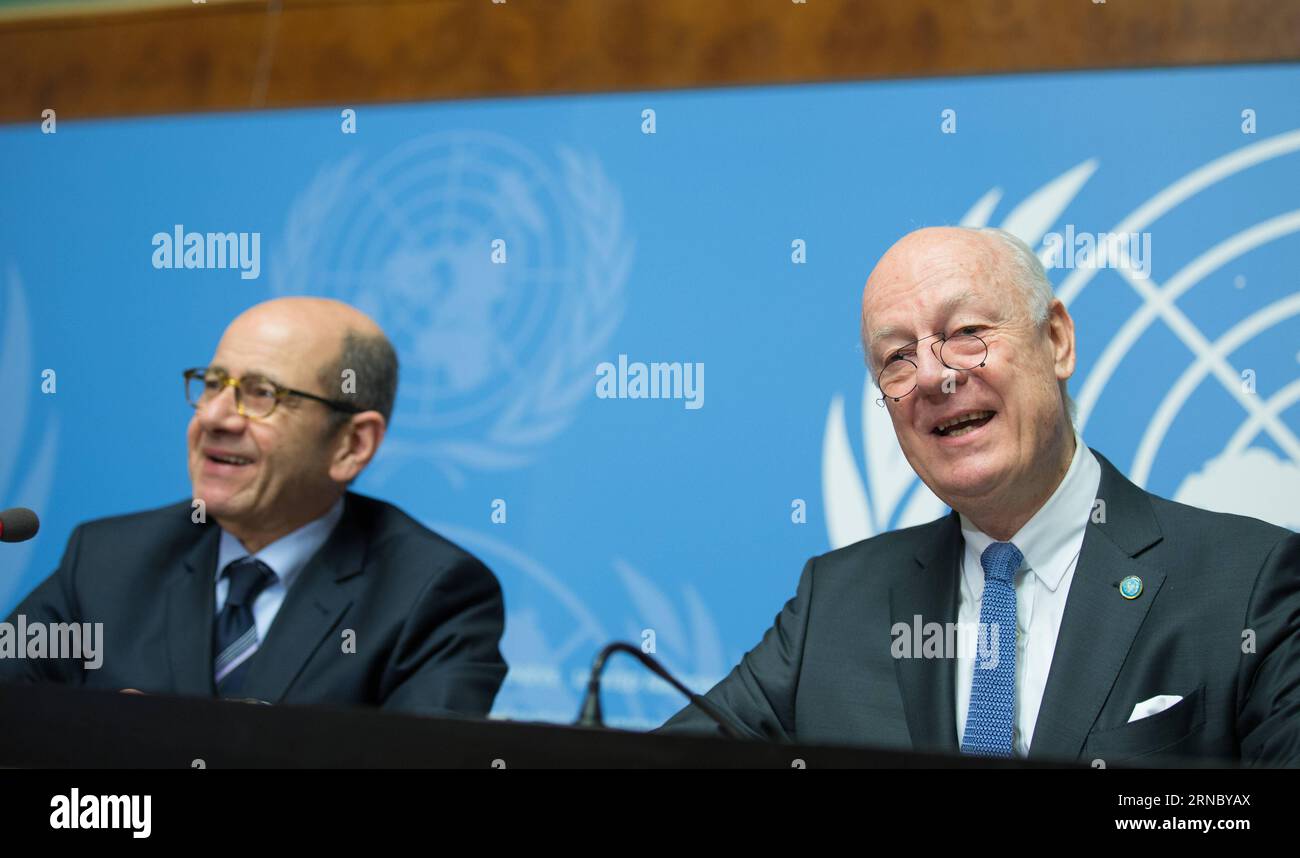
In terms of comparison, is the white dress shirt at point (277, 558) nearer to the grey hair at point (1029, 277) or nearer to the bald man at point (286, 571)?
the bald man at point (286, 571)

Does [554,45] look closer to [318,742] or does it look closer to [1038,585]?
[1038,585]

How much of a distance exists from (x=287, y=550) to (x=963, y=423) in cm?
148

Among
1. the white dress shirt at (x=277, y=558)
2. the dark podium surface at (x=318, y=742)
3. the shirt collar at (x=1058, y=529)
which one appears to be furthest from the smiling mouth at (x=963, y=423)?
the white dress shirt at (x=277, y=558)

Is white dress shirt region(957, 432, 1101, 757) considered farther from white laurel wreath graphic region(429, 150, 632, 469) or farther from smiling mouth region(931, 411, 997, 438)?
white laurel wreath graphic region(429, 150, 632, 469)

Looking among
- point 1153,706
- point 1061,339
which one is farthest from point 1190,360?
point 1153,706

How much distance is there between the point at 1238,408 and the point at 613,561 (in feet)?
5.26

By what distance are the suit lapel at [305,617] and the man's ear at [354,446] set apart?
0.81ft

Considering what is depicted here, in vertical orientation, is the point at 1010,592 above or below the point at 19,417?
below

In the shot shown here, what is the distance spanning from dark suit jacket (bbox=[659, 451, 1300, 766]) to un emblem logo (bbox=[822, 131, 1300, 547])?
1.06 meters

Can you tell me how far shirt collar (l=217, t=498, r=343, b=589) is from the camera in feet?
8.64

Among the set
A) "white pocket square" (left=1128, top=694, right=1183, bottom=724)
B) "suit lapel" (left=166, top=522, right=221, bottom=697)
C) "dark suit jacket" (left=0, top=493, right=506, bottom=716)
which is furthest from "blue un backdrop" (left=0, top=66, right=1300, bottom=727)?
"white pocket square" (left=1128, top=694, right=1183, bottom=724)

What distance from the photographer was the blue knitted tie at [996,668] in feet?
5.94

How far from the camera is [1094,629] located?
1.78 meters
